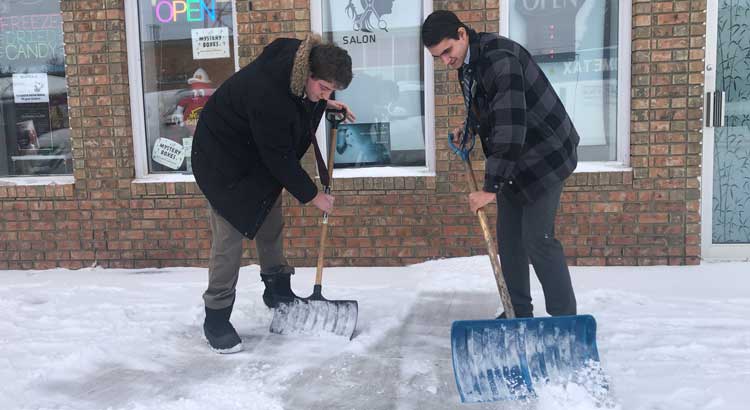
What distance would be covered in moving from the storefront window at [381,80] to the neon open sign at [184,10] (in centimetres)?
99

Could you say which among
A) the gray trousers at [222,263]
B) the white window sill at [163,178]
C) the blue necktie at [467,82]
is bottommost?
the gray trousers at [222,263]

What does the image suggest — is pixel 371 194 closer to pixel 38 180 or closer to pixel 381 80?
pixel 381 80

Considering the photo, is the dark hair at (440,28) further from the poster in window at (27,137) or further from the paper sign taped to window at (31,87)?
the poster in window at (27,137)

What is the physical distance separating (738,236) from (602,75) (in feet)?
5.72

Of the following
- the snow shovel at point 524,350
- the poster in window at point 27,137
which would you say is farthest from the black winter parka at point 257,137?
the poster in window at point 27,137

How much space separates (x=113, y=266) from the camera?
5.40 metres

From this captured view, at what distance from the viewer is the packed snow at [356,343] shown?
278 cm

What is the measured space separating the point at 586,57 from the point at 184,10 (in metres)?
3.42

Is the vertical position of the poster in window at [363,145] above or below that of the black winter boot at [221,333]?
above

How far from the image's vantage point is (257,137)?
10.0ft

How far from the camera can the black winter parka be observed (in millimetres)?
3037

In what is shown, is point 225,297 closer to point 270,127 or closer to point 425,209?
point 270,127

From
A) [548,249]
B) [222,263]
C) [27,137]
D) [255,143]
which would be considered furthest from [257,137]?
[27,137]

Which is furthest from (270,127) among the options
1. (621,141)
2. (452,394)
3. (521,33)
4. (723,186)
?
(723,186)
